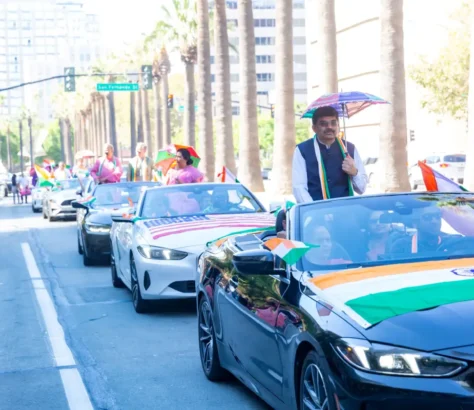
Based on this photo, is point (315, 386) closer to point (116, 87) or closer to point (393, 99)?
point (393, 99)

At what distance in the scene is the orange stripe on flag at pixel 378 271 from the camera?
529 centimetres

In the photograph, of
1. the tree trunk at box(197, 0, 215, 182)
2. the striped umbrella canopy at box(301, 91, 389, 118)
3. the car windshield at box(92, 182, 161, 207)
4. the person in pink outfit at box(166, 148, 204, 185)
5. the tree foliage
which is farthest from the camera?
the tree foliage

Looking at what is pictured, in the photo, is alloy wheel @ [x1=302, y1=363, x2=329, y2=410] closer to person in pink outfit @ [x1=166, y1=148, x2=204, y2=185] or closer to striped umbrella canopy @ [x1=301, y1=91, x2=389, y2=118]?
striped umbrella canopy @ [x1=301, y1=91, x2=389, y2=118]

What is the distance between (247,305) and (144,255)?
4834 mm

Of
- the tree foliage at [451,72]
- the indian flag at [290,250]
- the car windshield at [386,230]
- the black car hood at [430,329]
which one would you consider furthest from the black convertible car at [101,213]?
the tree foliage at [451,72]

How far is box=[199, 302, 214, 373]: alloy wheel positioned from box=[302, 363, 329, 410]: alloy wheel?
2.33m

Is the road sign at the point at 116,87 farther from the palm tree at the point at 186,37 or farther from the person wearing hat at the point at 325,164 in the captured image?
the person wearing hat at the point at 325,164

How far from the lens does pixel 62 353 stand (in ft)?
29.1

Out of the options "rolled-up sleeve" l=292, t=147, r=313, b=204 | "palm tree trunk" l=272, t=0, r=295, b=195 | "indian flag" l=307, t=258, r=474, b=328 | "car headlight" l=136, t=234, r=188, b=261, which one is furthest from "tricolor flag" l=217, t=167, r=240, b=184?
"palm tree trunk" l=272, t=0, r=295, b=195

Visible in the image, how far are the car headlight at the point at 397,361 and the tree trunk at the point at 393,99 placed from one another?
1678 centimetres

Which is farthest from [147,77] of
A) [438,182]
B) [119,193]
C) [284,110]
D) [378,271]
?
[378,271]

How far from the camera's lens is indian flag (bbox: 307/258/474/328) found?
4.68 m

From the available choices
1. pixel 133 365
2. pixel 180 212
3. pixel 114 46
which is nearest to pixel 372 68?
pixel 114 46

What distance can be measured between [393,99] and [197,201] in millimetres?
9571
